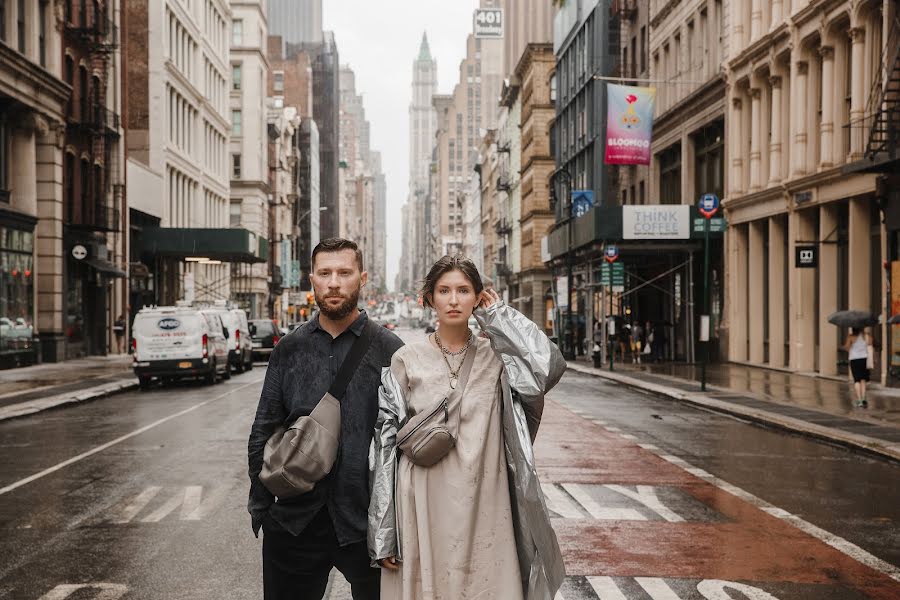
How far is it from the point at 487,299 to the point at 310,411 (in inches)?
35.5

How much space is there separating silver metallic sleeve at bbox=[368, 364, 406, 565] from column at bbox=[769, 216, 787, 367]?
103 feet

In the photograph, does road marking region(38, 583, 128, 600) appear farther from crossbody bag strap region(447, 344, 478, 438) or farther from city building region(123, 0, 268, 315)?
city building region(123, 0, 268, 315)

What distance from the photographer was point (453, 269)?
14.8 feet

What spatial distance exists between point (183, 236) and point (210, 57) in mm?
20099

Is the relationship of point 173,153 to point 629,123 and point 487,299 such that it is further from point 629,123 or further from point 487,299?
point 487,299

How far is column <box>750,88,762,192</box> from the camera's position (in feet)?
116

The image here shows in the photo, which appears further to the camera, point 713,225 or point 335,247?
point 713,225

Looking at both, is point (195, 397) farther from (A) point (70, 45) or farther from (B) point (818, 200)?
(A) point (70, 45)

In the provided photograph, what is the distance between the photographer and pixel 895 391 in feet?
80.1

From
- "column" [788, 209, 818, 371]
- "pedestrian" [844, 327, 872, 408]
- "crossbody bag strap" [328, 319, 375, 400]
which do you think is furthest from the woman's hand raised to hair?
"column" [788, 209, 818, 371]

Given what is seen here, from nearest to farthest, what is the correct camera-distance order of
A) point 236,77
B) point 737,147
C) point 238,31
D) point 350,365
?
point 350,365, point 737,147, point 236,77, point 238,31

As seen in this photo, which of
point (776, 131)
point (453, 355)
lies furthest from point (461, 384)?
point (776, 131)

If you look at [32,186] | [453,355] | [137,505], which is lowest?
[137,505]

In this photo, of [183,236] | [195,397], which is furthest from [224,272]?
[195,397]
